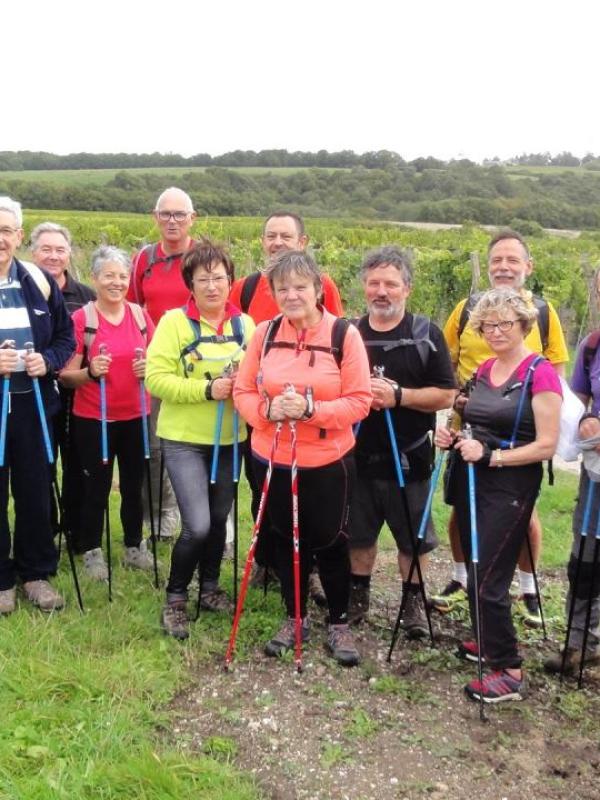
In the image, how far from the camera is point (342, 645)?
4367mm

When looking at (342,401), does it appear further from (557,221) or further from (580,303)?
(557,221)

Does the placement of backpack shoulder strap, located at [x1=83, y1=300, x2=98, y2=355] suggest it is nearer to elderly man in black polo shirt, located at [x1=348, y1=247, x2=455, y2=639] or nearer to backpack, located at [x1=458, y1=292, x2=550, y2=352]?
elderly man in black polo shirt, located at [x1=348, y1=247, x2=455, y2=639]

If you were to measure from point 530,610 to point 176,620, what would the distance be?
2449 millimetres

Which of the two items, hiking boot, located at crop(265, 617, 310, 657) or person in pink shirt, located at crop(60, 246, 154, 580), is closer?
hiking boot, located at crop(265, 617, 310, 657)

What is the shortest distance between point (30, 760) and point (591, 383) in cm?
348

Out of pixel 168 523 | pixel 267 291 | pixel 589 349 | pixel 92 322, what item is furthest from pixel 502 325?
pixel 168 523

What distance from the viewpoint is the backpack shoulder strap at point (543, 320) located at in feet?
15.8

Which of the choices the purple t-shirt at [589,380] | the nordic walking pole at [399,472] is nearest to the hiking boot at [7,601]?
the nordic walking pole at [399,472]

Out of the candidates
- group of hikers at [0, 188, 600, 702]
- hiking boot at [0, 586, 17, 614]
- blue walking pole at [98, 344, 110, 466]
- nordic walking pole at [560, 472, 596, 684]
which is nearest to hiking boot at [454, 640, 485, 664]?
group of hikers at [0, 188, 600, 702]

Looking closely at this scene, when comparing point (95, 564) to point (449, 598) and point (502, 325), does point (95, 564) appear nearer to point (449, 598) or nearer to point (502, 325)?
point (449, 598)

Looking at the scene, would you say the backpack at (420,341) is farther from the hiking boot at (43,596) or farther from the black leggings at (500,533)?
the hiking boot at (43,596)

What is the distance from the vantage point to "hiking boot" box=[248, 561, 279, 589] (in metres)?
5.24

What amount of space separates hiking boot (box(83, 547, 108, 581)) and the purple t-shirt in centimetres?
344

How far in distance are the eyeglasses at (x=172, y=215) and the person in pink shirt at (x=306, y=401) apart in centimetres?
163
